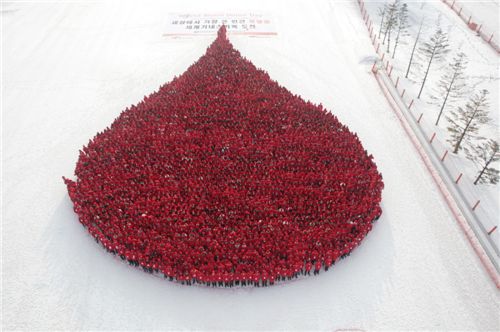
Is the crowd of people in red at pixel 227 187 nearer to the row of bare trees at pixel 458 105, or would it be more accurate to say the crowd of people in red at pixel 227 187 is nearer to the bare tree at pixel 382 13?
the row of bare trees at pixel 458 105

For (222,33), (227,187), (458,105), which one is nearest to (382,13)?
(458,105)

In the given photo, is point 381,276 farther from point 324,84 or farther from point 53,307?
point 324,84

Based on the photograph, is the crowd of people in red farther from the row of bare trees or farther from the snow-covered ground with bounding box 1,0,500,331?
the row of bare trees

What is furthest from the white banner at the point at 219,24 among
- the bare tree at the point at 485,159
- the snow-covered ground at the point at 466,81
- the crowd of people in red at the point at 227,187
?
the bare tree at the point at 485,159

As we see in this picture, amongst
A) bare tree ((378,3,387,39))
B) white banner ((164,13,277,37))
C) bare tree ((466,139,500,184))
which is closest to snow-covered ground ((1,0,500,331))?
white banner ((164,13,277,37))

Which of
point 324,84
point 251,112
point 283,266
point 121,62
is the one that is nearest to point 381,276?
point 283,266

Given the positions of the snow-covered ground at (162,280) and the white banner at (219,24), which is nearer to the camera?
the snow-covered ground at (162,280)

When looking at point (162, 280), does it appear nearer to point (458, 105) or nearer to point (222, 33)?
point (222, 33)
